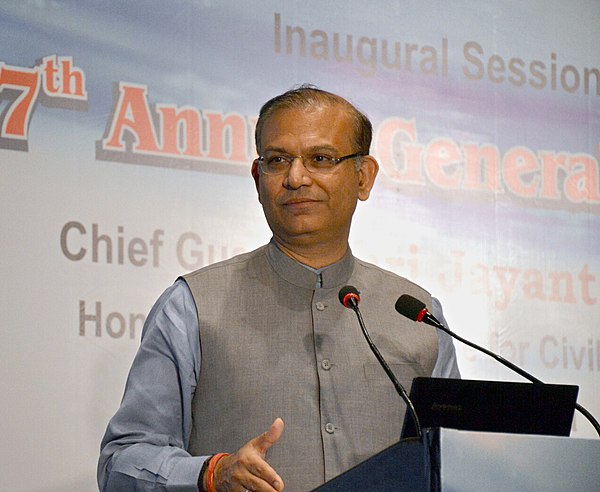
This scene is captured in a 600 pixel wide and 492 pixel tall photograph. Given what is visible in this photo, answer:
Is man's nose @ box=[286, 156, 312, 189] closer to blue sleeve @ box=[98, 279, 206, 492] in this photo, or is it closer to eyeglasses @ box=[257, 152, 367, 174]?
eyeglasses @ box=[257, 152, 367, 174]

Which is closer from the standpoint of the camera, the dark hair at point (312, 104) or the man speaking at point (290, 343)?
the man speaking at point (290, 343)

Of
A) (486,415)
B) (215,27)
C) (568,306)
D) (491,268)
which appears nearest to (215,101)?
(215,27)

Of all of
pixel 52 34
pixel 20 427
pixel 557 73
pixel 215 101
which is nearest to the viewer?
pixel 20 427

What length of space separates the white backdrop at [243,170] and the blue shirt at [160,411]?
0.76 meters

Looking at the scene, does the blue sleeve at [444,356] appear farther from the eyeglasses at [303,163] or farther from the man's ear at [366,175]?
the eyeglasses at [303,163]

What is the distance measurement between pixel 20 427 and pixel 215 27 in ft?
4.99

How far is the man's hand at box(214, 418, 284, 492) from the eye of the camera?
2057 millimetres

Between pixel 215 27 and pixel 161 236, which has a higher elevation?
pixel 215 27

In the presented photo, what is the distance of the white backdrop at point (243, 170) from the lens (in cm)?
342

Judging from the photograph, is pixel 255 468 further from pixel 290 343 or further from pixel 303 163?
pixel 303 163

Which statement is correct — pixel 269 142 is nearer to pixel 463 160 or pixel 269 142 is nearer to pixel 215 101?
pixel 215 101

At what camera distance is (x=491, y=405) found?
7.04ft

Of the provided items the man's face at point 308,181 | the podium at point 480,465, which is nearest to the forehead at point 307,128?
the man's face at point 308,181

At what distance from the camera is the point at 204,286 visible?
2867 millimetres
